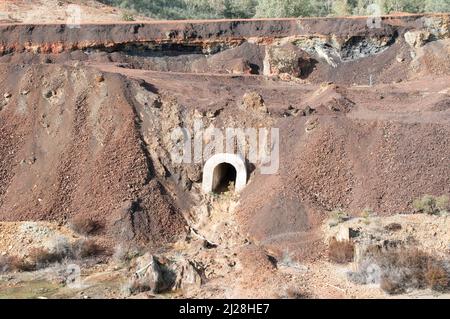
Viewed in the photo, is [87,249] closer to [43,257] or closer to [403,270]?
[43,257]

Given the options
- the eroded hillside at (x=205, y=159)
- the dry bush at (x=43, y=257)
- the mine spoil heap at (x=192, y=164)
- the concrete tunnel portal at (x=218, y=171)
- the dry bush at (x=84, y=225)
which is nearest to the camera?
the dry bush at (x=43, y=257)

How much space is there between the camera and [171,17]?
191ft

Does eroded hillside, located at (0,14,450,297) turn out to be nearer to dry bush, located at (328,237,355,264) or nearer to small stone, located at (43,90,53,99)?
small stone, located at (43,90,53,99)

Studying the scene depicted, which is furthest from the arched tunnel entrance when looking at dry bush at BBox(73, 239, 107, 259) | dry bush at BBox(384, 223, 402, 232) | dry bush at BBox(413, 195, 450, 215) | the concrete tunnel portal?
dry bush at BBox(413, 195, 450, 215)

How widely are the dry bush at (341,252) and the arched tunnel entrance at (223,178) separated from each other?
547cm

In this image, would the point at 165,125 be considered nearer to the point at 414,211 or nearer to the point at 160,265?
the point at 160,265

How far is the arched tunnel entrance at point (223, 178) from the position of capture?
26969mm

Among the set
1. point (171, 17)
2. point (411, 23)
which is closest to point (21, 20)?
point (171, 17)

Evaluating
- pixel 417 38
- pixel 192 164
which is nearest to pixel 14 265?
pixel 192 164

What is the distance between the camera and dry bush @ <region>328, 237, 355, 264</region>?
22.3m

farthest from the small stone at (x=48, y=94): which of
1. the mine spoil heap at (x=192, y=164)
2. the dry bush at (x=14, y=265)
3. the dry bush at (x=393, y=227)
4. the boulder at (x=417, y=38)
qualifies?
the boulder at (x=417, y=38)

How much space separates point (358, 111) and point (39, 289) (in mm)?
14143

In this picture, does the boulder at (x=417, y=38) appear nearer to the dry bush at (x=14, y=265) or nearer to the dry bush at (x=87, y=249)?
the dry bush at (x=87, y=249)

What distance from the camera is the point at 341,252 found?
22.4 m
